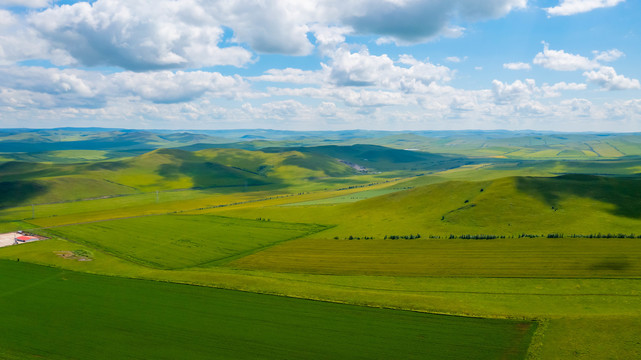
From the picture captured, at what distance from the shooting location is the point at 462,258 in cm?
8806

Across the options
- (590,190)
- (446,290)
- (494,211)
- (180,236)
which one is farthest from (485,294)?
(590,190)

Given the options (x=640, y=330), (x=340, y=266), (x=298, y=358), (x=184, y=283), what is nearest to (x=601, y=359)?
(x=640, y=330)

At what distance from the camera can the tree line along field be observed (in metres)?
59.9

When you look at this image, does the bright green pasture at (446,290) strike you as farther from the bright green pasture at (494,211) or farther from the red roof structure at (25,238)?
the red roof structure at (25,238)

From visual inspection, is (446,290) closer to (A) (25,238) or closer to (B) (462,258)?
(B) (462,258)

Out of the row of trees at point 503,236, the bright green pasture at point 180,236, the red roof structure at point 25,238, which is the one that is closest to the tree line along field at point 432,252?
the bright green pasture at point 180,236

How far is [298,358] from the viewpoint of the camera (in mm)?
46719

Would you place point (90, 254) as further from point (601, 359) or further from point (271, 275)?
point (601, 359)

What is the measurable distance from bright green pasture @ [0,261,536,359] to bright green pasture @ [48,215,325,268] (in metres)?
29.2

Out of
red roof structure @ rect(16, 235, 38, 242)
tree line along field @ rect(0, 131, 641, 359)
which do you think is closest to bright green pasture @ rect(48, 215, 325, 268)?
tree line along field @ rect(0, 131, 641, 359)

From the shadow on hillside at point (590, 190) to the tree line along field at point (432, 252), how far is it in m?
0.57

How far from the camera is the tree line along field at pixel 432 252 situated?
59875mm

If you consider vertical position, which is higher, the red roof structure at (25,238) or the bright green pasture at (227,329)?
the bright green pasture at (227,329)

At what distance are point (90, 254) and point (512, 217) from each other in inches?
4688
